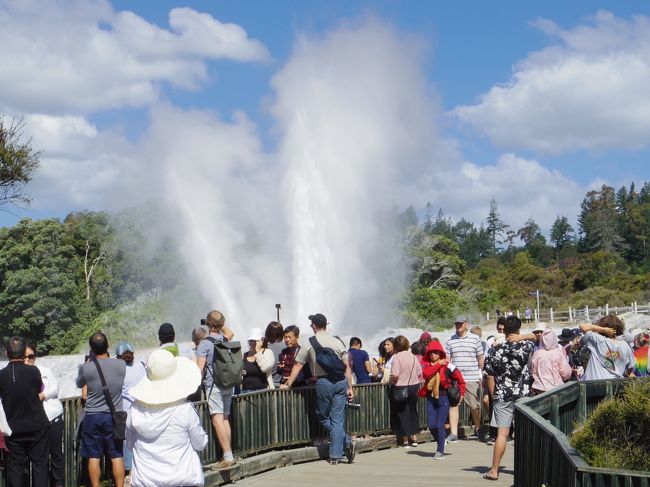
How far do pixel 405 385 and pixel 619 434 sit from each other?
6636mm

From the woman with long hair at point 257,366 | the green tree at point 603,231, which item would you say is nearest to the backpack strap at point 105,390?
the woman with long hair at point 257,366

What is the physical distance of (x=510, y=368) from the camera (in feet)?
37.0

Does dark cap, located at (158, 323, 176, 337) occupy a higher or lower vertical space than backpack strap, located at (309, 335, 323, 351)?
higher

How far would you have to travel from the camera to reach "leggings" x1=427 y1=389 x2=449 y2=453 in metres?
13.1

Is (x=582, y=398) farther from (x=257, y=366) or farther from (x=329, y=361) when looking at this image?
(x=257, y=366)

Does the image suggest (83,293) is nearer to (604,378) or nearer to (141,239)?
(141,239)

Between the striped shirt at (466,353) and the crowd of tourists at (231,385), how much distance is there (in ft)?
0.05

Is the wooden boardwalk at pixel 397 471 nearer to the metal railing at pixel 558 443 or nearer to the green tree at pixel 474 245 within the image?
the metal railing at pixel 558 443

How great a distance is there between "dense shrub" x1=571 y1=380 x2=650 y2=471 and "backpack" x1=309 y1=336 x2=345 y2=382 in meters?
4.58

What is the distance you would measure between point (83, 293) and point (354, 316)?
3744cm

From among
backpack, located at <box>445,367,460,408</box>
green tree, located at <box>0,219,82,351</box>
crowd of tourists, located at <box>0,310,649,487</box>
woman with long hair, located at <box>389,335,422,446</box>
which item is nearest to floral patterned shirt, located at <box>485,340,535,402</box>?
crowd of tourists, located at <box>0,310,649,487</box>

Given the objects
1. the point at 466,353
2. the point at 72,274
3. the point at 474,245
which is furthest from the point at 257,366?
the point at 474,245

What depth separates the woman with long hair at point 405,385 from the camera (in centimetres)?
1400

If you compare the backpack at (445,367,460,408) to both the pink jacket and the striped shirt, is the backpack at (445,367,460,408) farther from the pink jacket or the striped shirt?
the pink jacket
